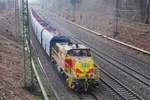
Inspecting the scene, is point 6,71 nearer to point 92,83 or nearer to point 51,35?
point 92,83

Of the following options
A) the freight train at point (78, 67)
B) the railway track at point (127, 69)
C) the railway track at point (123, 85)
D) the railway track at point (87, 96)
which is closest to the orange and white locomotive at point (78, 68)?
the freight train at point (78, 67)

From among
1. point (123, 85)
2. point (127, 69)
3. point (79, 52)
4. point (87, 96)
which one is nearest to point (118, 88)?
point (123, 85)

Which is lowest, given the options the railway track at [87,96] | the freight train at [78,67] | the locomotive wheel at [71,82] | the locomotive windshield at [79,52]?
the railway track at [87,96]

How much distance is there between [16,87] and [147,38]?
85.9 feet

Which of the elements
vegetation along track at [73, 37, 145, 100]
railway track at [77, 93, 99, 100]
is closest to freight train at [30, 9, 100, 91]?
railway track at [77, 93, 99, 100]

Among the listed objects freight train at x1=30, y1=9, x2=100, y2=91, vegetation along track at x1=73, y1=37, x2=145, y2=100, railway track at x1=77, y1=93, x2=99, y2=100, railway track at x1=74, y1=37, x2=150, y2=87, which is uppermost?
freight train at x1=30, y1=9, x2=100, y2=91

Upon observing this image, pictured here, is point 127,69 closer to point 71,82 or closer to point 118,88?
point 118,88

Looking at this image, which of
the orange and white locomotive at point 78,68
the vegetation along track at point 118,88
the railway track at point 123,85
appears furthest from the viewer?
the orange and white locomotive at point 78,68

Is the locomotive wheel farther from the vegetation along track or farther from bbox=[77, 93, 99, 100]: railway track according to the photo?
the vegetation along track

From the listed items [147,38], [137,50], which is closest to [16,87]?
[137,50]

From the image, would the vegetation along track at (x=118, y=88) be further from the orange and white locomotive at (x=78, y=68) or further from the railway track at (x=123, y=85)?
the orange and white locomotive at (x=78, y=68)

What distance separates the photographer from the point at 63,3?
140500 mm

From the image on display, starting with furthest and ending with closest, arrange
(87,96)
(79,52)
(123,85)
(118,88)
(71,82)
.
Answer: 1. (123,85)
2. (118,88)
3. (79,52)
4. (71,82)
5. (87,96)

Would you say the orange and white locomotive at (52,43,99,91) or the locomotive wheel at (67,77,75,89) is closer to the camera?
the orange and white locomotive at (52,43,99,91)
